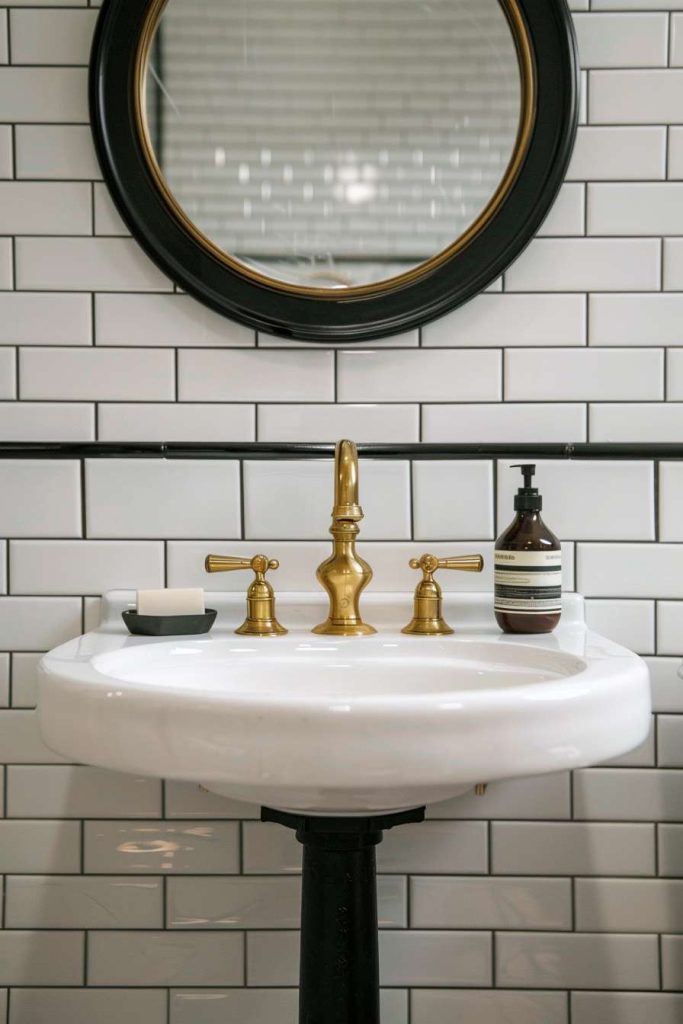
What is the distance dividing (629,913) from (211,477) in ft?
2.67

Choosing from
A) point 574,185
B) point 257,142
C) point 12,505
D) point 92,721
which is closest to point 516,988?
point 92,721

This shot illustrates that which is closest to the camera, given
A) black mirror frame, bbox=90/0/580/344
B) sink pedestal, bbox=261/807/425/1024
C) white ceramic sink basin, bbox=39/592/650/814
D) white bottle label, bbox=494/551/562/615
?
white ceramic sink basin, bbox=39/592/650/814

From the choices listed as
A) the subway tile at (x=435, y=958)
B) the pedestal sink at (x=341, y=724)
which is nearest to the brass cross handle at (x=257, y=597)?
the pedestal sink at (x=341, y=724)

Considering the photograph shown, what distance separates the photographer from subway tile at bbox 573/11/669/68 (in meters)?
1.21

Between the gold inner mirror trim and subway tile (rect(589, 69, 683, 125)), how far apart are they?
0.09 m

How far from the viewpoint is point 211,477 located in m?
1.23

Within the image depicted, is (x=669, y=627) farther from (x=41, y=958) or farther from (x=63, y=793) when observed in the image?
(x=41, y=958)

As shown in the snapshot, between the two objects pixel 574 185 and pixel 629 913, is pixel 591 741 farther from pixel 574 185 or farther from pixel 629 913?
pixel 574 185

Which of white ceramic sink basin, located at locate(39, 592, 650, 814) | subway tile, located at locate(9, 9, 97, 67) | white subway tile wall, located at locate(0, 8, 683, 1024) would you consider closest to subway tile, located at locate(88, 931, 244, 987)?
white subway tile wall, located at locate(0, 8, 683, 1024)

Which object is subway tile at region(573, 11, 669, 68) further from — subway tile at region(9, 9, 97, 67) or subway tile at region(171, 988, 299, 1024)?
subway tile at region(171, 988, 299, 1024)

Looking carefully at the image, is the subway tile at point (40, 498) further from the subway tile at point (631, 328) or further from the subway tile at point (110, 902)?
the subway tile at point (631, 328)

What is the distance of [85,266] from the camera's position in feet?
4.01

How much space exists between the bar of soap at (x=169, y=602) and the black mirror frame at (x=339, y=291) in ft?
1.21

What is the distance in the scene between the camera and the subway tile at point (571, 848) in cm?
123
